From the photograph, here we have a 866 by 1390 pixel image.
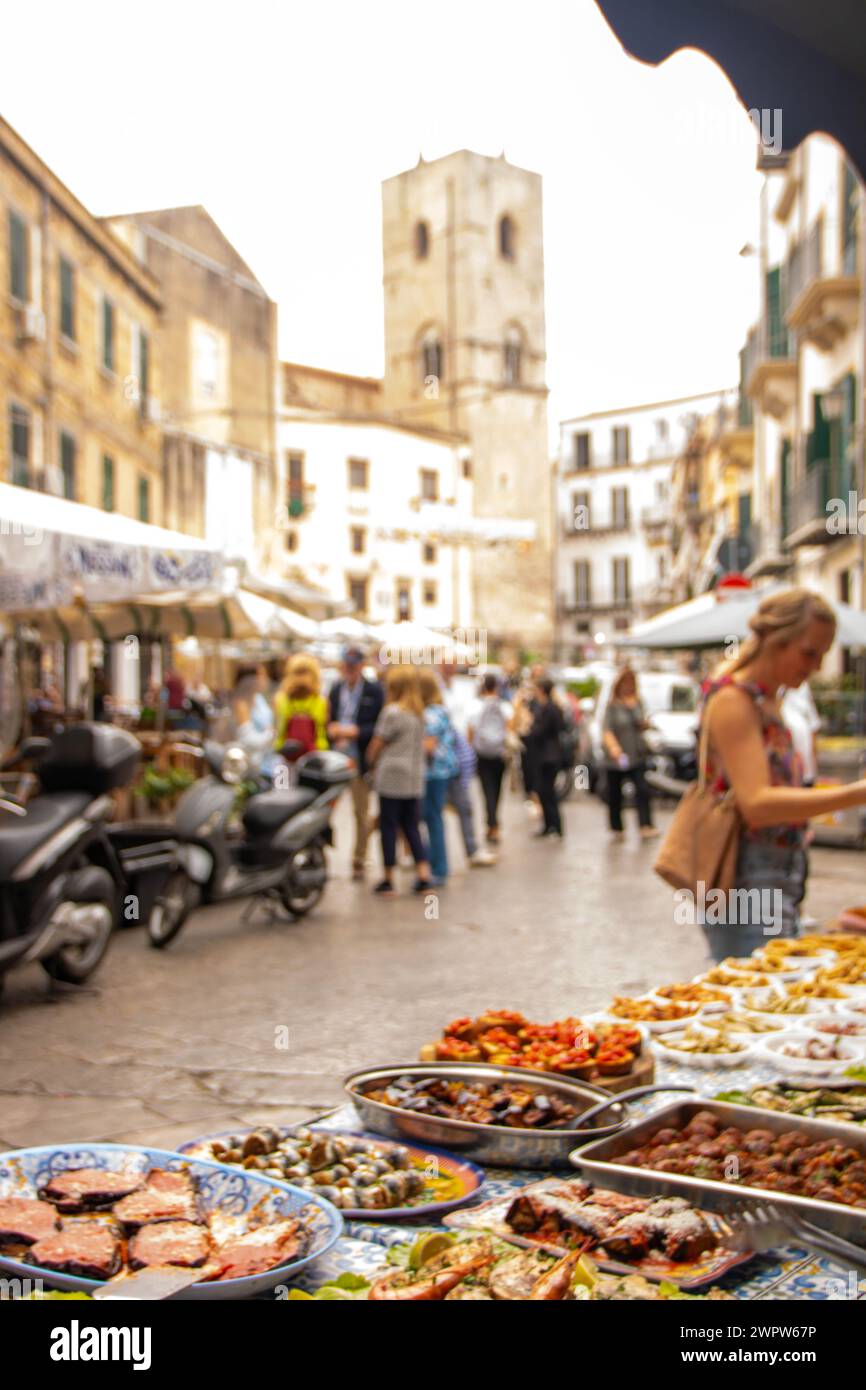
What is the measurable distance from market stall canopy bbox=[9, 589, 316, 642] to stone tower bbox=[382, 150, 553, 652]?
2.53 m

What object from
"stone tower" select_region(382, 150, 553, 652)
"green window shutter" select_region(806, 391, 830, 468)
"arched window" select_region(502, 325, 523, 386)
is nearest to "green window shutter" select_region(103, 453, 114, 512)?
"stone tower" select_region(382, 150, 553, 652)

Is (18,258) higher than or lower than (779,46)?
higher

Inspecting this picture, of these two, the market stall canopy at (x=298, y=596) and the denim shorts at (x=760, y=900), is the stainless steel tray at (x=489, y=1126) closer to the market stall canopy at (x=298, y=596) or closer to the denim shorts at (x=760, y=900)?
the denim shorts at (x=760, y=900)

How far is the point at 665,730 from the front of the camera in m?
19.7

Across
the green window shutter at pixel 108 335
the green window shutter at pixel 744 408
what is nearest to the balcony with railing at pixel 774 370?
the green window shutter at pixel 744 408

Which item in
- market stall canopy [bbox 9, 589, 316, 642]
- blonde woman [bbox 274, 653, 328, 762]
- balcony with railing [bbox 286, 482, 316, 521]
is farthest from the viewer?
balcony with railing [bbox 286, 482, 316, 521]

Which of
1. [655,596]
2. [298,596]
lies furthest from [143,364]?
[655,596]

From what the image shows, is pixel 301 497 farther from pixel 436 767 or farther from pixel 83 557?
pixel 83 557

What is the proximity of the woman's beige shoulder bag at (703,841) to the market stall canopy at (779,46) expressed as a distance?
1.66m

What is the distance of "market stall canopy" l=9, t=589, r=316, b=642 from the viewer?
1149 centimetres

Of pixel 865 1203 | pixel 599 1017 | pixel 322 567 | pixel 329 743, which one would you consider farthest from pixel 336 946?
pixel 322 567

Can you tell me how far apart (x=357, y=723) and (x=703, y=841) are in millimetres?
7815

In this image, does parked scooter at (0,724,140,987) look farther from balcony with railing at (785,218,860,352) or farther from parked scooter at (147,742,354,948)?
balcony with railing at (785,218,860,352)

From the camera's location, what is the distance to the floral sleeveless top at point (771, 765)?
3.93m
